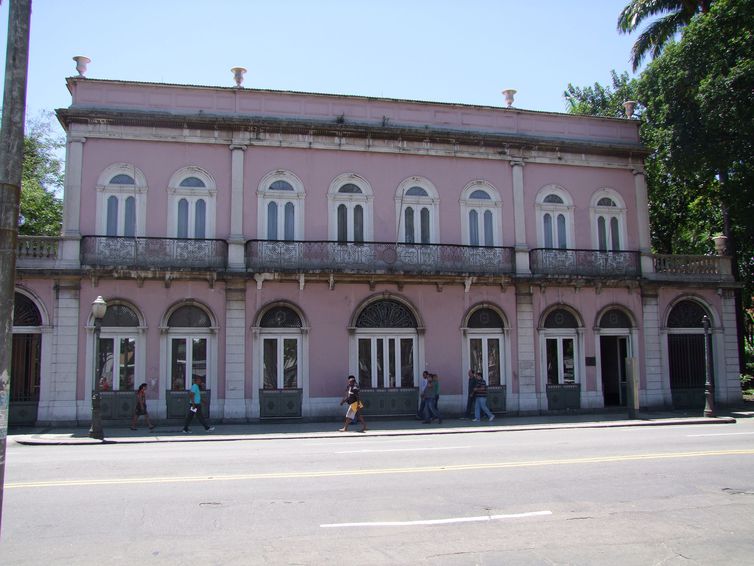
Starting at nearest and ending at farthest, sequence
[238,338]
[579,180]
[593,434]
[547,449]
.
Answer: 1. [547,449]
2. [593,434]
3. [238,338]
4. [579,180]

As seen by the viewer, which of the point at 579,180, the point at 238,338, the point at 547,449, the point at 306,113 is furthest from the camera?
the point at 579,180

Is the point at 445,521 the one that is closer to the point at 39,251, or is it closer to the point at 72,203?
the point at 39,251

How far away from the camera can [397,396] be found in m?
22.5

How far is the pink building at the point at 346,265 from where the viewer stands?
21.1m

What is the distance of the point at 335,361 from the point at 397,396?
94.5 inches

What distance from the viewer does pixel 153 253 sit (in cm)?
2139

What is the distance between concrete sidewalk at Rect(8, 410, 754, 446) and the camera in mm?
17516

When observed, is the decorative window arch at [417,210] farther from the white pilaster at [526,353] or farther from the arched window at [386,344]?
the white pilaster at [526,353]

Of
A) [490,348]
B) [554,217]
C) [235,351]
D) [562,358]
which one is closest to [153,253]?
[235,351]

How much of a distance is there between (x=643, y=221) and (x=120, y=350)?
19487 millimetres

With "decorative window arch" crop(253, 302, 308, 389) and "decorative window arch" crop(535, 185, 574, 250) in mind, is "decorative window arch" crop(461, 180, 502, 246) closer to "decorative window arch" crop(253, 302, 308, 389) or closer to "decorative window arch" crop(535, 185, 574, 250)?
"decorative window arch" crop(535, 185, 574, 250)

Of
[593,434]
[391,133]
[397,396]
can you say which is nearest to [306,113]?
[391,133]

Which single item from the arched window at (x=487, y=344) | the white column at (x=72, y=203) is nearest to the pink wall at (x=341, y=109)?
the white column at (x=72, y=203)

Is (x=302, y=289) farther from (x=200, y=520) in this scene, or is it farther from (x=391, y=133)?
(x=200, y=520)
